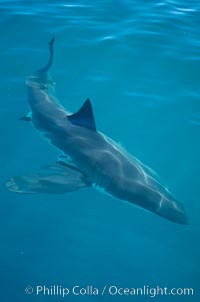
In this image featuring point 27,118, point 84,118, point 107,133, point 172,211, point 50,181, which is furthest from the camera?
point 107,133

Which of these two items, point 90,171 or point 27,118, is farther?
point 27,118

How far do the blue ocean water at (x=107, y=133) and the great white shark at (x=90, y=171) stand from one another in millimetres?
795

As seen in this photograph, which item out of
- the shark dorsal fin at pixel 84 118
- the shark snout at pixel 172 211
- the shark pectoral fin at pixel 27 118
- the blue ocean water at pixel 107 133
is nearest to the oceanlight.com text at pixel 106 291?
the blue ocean water at pixel 107 133

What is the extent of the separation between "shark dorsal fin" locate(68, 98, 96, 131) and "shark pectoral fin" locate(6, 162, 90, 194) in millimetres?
933

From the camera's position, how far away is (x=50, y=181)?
767 cm

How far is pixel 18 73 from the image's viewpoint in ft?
35.9

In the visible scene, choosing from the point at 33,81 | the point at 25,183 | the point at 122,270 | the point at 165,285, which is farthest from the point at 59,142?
the point at 165,285

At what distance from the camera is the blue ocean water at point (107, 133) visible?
748cm

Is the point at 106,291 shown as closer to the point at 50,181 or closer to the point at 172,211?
the point at 172,211

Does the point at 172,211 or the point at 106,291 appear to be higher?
the point at 172,211

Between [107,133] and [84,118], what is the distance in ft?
6.35

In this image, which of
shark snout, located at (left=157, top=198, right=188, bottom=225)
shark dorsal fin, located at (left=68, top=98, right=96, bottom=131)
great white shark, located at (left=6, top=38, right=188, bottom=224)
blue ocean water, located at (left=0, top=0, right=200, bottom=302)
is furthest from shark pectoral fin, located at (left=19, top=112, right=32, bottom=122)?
shark snout, located at (left=157, top=198, right=188, bottom=225)

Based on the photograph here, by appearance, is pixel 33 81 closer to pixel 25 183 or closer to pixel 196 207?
pixel 25 183

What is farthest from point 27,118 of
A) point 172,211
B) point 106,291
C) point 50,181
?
point 106,291
